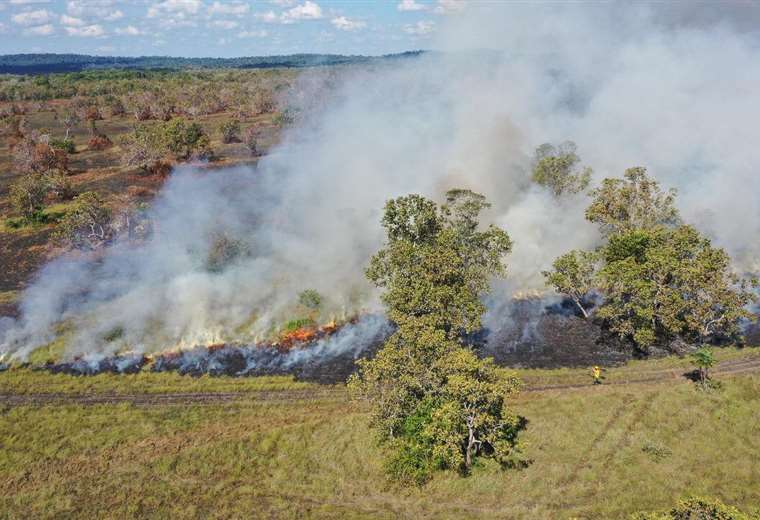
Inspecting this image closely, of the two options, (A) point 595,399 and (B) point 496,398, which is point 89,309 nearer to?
(B) point 496,398

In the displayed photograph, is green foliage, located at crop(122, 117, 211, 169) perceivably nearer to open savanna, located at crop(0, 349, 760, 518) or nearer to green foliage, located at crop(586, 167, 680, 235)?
open savanna, located at crop(0, 349, 760, 518)

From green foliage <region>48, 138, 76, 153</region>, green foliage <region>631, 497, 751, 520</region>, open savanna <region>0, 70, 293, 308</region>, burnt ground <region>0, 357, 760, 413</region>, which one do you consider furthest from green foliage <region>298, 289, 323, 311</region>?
green foliage <region>48, 138, 76, 153</region>

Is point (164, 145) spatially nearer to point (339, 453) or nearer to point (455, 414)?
point (339, 453)

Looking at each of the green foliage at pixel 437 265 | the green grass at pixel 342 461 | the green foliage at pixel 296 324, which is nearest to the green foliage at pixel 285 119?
the green foliage at pixel 437 265

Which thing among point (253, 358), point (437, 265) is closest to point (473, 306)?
point (437, 265)

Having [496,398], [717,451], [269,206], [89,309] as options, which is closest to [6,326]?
[89,309]

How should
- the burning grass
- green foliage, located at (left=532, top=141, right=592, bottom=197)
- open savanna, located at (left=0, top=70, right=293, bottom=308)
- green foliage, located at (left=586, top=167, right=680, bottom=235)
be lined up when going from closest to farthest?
the burning grass
green foliage, located at (left=586, top=167, right=680, bottom=235)
open savanna, located at (left=0, top=70, right=293, bottom=308)
green foliage, located at (left=532, top=141, right=592, bottom=197)

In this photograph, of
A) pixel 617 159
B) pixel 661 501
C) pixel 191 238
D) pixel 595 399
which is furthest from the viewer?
pixel 617 159
